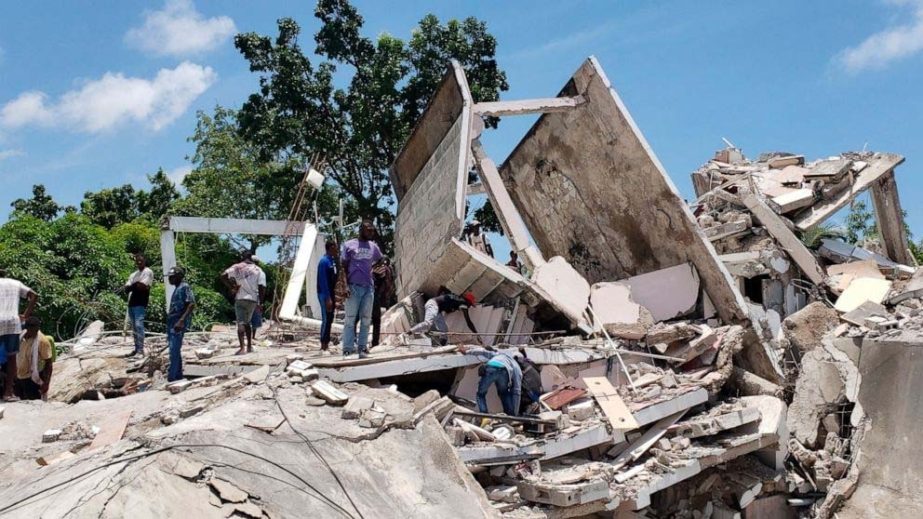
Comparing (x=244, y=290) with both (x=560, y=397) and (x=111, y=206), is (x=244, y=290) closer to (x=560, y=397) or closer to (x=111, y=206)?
(x=560, y=397)

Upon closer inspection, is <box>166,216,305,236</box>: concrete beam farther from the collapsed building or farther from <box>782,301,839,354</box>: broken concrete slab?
<box>782,301,839,354</box>: broken concrete slab

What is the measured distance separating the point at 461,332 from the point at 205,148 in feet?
47.3

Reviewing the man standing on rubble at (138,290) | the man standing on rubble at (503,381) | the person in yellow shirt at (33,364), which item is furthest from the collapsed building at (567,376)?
the man standing on rubble at (138,290)

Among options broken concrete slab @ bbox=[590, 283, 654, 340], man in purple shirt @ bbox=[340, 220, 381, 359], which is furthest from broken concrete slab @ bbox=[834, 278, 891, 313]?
man in purple shirt @ bbox=[340, 220, 381, 359]

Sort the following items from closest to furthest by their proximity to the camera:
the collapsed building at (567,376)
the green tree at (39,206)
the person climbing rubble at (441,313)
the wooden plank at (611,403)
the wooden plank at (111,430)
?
the collapsed building at (567,376), the wooden plank at (111,430), the wooden plank at (611,403), the person climbing rubble at (441,313), the green tree at (39,206)

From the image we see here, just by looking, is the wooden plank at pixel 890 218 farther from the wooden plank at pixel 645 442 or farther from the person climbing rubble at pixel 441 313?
the person climbing rubble at pixel 441 313

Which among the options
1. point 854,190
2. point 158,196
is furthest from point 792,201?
point 158,196

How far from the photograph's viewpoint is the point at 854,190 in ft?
44.2

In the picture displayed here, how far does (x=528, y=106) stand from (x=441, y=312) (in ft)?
9.96

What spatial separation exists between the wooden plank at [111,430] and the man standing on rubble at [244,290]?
2.01 metres

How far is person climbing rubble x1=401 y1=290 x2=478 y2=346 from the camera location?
9164mm

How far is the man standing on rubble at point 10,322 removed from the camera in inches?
305

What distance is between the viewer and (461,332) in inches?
387

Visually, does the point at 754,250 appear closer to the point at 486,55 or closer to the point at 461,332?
the point at 461,332
